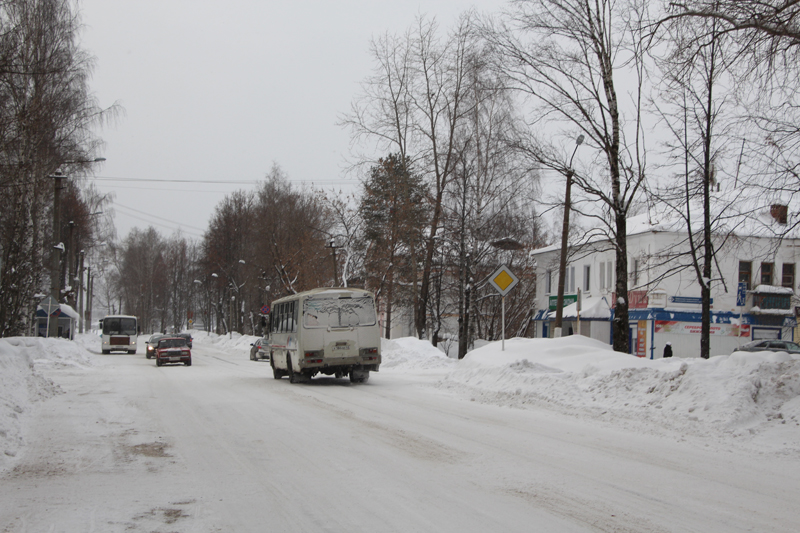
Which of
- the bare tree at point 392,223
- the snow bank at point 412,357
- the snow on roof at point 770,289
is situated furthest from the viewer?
the snow on roof at point 770,289

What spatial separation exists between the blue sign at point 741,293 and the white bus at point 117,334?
1655 inches

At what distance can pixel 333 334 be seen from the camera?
2067 cm

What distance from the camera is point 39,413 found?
1358cm

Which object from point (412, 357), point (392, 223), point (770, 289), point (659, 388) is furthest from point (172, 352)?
point (770, 289)

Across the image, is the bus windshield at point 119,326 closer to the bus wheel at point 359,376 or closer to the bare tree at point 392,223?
the bare tree at point 392,223

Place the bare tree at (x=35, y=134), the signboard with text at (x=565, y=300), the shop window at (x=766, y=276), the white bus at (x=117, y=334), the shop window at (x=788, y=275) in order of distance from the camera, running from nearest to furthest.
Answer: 1. the bare tree at (x=35, y=134)
2. the shop window at (x=766, y=276)
3. the shop window at (x=788, y=275)
4. the signboard with text at (x=565, y=300)
5. the white bus at (x=117, y=334)

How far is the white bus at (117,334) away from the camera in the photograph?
53.5 meters

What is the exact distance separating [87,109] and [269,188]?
39.9 metres

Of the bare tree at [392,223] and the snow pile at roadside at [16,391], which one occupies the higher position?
the bare tree at [392,223]

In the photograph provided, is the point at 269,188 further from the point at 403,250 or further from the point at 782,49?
the point at 782,49

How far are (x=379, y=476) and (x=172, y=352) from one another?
98.2 feet

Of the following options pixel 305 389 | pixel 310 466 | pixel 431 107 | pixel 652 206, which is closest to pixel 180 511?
pixel 310 466

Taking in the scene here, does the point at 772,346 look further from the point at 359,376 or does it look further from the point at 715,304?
the point at 359,376

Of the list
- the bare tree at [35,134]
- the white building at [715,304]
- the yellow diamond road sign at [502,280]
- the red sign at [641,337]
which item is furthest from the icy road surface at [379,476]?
the red sign at [641,337]
